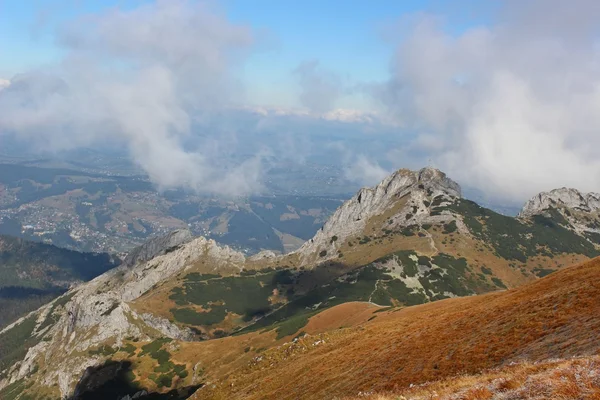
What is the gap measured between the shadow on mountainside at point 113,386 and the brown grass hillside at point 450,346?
6430cm

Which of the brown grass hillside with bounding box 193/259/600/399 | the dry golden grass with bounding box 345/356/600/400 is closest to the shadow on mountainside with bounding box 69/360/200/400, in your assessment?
the brown grass hillside with bounding box 193/259/600/399

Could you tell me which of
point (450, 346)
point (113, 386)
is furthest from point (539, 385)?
point (113, 386)

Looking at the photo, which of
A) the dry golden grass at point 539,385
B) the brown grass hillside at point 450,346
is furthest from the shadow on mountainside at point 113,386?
the dry golden grass at point 539,385

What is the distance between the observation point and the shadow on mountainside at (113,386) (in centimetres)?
11344

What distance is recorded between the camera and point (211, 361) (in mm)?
115875

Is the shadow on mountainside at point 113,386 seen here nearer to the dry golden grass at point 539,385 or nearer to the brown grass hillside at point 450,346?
the brown grass hillside at point 450,346

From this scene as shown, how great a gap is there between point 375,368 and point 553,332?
1778 cm

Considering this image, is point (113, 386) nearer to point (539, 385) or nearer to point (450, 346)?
point (450, 346)

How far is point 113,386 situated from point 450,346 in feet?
405

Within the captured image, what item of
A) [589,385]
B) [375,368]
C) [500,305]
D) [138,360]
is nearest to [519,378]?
[589,385]

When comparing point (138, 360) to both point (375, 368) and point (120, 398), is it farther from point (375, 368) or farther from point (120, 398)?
point (375, 368)

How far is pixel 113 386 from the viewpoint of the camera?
126 m

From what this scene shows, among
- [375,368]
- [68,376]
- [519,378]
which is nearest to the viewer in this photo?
[519,378]

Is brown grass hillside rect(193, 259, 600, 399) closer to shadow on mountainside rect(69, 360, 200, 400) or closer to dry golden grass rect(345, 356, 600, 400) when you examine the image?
dry golden grass rect(345, 356, 600, 400)
